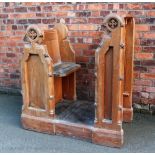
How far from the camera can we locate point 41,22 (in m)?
3.35

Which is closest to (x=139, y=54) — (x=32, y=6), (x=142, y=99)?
(x=142, y=99)

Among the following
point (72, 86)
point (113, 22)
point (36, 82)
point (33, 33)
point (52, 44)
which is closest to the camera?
point (113, 22)

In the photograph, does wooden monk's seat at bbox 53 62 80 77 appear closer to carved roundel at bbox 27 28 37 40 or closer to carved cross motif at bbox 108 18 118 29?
carved roundel at bbox 27 28 37 40

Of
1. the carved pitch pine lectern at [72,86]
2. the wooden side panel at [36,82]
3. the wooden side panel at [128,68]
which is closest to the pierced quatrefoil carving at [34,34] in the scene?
the carved pitch pine lectern at [72,86]

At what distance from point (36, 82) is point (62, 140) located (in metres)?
0.58

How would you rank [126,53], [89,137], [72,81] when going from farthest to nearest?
[72,81], [126,53], [89,137]

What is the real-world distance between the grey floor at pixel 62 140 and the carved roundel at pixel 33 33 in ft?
2.92

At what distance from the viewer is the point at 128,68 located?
9.27 ft

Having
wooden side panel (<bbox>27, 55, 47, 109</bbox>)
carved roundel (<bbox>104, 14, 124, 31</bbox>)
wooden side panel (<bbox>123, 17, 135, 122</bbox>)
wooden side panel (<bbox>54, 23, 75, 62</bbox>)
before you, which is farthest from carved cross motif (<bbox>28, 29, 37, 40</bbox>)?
wooden side panel (<bbox>123, 17, 135, 122</bbox>)

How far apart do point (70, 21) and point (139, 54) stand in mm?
863

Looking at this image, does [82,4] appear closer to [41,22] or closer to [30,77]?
[41,22]

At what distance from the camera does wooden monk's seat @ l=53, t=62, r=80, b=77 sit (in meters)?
2.55

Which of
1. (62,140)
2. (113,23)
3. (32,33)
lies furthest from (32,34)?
(62,140)

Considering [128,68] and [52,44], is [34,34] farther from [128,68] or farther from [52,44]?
[128,68]
